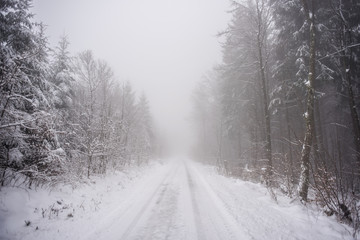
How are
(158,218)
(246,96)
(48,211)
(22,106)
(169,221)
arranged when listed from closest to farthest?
(169,221)
(158,218)
(48,211)
(22,106)
(246,96)

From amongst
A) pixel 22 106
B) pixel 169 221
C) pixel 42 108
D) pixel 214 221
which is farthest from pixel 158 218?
pixel 42 108

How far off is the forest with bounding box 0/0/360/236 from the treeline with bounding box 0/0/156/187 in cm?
4

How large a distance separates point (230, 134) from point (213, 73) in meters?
9.96

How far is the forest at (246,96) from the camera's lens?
233 inches

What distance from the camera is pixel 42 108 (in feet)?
27.5

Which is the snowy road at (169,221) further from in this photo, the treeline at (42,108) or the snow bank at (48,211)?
the treeline at (42,108)

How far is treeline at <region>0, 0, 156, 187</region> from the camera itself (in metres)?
5.98

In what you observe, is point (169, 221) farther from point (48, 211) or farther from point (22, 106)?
point (22, 106)

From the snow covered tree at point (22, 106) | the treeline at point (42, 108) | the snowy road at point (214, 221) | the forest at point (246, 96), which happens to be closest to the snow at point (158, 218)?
the snowy road at point (214, 221)

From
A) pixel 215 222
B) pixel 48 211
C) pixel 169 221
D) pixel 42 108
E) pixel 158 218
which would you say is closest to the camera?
pixel 215 222

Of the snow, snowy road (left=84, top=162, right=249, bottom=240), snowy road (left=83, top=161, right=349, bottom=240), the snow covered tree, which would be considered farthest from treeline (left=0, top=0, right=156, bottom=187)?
snowy road (left=83, top=161, right=349, bottom=240)

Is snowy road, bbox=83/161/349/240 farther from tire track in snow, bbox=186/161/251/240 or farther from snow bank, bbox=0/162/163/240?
snow bank, bbox=0/162/163/240

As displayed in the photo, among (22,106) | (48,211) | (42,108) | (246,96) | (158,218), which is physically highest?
(246,96)

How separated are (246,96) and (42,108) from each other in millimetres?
17203
